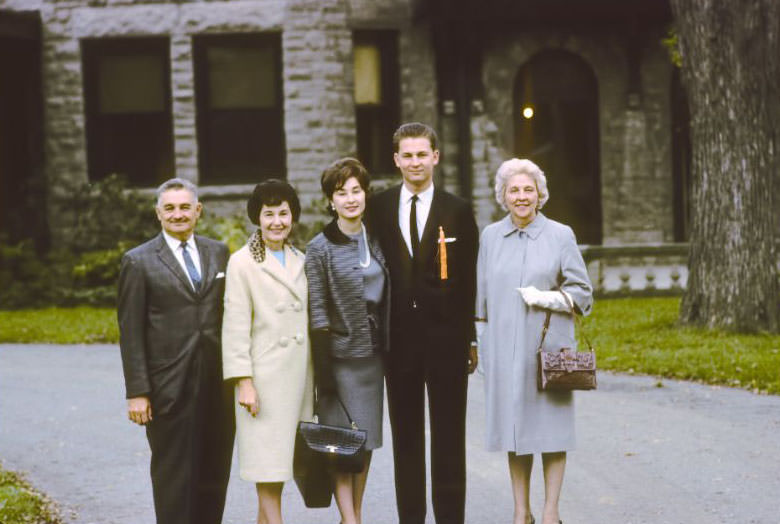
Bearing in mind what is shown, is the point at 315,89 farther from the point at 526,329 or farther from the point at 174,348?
the point at 174,348

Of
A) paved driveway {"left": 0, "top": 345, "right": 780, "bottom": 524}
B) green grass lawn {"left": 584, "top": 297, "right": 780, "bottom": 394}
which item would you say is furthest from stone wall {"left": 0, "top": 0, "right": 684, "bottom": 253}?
paved driveway {"left": 0, "top": 345, "right": 780, "bottom": 524}

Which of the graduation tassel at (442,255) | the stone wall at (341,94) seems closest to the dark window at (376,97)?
the stone wall at (341,94)

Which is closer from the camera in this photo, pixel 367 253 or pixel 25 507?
pixel 367 253

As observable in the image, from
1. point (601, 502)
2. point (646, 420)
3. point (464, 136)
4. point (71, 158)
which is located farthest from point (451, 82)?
point (601, 502)

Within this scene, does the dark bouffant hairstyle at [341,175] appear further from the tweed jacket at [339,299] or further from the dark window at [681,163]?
the dark window at [681,163]

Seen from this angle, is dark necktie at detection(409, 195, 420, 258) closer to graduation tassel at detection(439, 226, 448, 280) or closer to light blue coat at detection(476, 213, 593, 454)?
graduation tassel at detection(439, 226, 448, 280)

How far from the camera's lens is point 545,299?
585 centimetres

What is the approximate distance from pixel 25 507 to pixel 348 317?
232 centimetres

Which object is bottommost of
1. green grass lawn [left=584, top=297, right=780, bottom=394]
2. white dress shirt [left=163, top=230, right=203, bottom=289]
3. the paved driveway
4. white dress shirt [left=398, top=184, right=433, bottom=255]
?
the paved driveway

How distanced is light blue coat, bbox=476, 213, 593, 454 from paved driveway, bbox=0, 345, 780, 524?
679 millimetres

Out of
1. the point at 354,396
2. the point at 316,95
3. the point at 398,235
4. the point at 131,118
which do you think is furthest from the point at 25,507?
the point at 131,118

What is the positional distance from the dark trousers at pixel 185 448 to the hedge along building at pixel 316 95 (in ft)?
43.4

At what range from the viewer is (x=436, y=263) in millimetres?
5875

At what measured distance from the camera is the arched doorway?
19.2 meters
